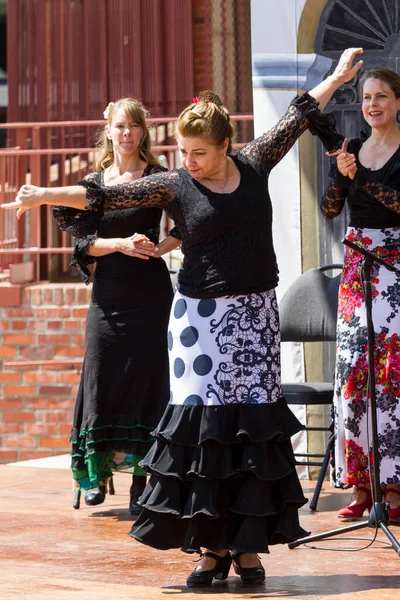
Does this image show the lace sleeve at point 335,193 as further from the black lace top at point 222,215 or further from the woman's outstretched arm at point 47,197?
the woman's outstretched arm at point 47,197

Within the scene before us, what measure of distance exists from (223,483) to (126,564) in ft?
2.23

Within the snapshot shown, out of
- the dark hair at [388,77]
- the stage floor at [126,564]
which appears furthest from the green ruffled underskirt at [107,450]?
the dark hair at [388,77]

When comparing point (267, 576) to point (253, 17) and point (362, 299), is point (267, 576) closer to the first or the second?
point (362, 299)

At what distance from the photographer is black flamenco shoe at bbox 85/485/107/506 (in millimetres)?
5953

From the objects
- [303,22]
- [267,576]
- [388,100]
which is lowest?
[267,576]

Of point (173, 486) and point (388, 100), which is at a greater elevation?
point (388, 100)

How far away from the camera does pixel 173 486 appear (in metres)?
4.32

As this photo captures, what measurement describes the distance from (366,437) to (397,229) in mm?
913

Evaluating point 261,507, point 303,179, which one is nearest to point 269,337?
point 261,507

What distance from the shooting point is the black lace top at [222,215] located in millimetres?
4328

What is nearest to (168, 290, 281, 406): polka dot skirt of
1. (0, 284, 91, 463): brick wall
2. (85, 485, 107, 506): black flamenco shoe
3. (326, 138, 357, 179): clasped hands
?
(326, 138, 357, 179): clasped hands

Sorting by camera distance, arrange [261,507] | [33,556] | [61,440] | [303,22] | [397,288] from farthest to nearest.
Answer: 1. [61,440]
2. [303,22]
3. [397,288]
4. [33,556]
5. [261,507]

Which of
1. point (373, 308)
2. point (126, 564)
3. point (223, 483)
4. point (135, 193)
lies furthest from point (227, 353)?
point (373, 308)

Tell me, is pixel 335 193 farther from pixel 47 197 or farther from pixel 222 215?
pixel 47 197
